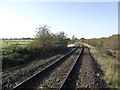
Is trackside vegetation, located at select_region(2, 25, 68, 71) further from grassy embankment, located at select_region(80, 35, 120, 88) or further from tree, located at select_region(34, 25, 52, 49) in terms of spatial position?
grassy embankment, located at select_region(80, 35, 120, 88)

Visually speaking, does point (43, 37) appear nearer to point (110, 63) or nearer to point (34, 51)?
point (34, 51)

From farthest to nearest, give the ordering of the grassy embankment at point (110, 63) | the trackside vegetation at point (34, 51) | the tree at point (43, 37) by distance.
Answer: the tree at point (43, 37) < the trackside vegetation at point (34, 51) < the grassy embankment at point (110, 63)

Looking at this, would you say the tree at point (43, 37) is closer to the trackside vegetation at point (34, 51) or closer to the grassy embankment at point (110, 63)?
the trackside vegetation at point (34, 51)

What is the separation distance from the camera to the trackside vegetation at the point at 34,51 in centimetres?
1683

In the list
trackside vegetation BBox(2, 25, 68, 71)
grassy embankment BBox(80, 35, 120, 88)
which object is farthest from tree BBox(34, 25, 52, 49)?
grassy embankment BBox(80, 35, 120, 88)

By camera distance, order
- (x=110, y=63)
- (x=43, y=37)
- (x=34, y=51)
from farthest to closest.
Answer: (x=43, y=37) < (x=34, y=51) < (x=110, y=63)

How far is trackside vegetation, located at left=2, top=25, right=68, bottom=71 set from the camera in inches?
663

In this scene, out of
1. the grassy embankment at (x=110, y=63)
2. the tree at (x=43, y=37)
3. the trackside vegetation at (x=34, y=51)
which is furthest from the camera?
the tree at (x=43, y=37)

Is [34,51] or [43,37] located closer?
[34,51]

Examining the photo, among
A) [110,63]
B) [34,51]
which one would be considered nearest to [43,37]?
[34,51]

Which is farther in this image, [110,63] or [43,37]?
[43,37]

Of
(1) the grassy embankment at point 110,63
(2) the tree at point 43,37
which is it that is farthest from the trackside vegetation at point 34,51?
(1) the grassy embankment at point 110,63

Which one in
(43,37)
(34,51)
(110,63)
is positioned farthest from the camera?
(43,37)

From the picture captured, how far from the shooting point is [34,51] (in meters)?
23.5
